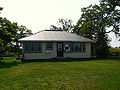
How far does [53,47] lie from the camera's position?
56.6ft

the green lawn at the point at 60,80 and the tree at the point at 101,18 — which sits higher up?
the tree at the point at 101,18

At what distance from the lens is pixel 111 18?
24.5 m

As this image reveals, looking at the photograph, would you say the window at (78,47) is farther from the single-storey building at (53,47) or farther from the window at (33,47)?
the window at (33,47)

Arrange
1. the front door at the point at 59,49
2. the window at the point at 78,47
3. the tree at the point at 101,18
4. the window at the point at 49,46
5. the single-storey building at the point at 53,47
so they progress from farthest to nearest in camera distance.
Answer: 1. the tree at the point at 101,18
2. the window at the point at 78,47
3. the front door at the point at 59,49
4. the window at the point at 49,46
5. the single-storey building at the point at 53,47

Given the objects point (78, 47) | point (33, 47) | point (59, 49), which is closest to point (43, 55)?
point (33, 47)

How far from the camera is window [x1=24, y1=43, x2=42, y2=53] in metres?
16.6

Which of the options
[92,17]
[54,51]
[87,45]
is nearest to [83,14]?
[92,17]

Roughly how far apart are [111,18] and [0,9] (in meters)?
21.1

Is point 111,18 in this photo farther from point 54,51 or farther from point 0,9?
point 0,9

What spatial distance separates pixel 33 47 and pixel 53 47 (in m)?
2.93

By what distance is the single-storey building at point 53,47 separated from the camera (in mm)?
16562

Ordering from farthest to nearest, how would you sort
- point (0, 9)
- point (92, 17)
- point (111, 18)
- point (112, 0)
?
point (92, 17), point (111, 18), point (112, 0), point (0, 9)

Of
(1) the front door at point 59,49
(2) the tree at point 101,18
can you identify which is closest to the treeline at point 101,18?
(2) the tree at point 101,18

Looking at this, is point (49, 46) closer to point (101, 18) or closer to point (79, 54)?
point (79, 54)
